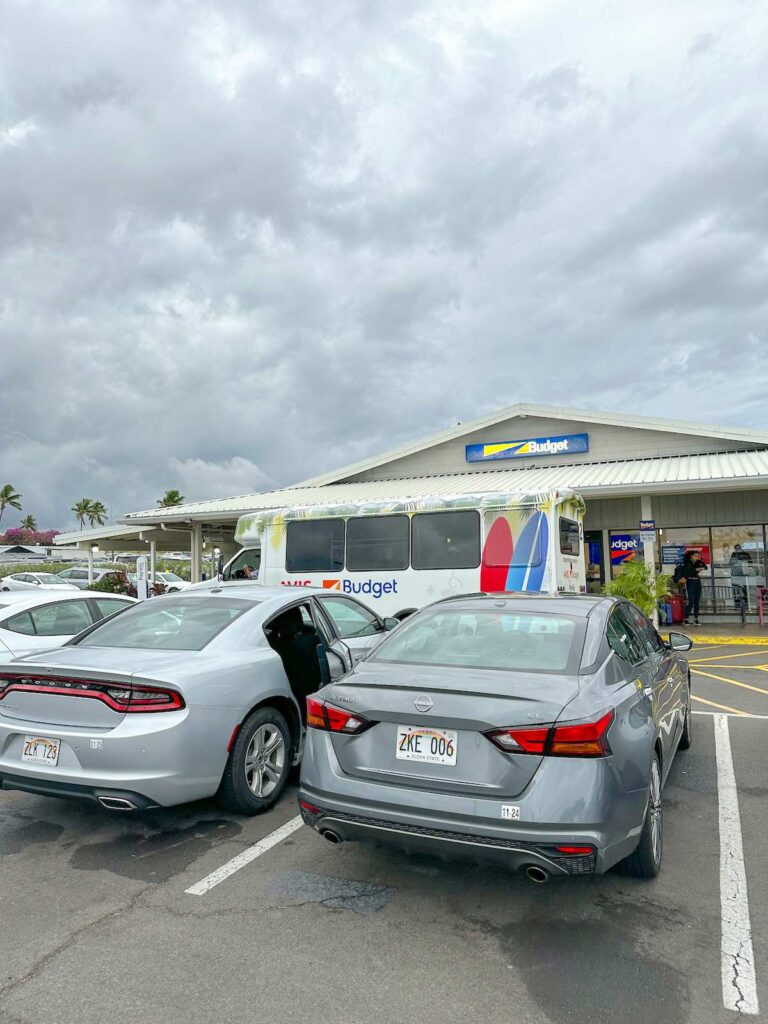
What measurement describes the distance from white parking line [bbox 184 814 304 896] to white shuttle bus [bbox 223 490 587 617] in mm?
7403

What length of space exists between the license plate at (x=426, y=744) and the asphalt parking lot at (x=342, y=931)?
762 millimetres

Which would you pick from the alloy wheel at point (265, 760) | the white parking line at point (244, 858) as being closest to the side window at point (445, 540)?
the alloy wheel at point (265, 760)

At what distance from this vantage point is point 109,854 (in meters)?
4.10

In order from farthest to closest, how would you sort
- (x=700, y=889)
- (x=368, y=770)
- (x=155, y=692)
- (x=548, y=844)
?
(x=155, y=692) → (x=700, y=889) → (x=368, y=770) → (x=548, y=844)

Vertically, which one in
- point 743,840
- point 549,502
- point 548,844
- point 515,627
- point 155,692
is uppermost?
point 549,502

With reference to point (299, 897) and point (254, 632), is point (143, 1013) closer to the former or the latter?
point (299, 897)

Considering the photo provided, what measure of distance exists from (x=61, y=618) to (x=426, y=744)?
19.4ft

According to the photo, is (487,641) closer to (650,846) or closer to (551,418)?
(650,846)

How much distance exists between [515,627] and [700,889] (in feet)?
5.27

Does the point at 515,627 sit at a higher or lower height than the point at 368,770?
higher

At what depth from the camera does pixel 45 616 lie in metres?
7.71

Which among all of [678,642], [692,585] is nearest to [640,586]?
[692,585]

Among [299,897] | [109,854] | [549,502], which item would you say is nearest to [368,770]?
[299,897]

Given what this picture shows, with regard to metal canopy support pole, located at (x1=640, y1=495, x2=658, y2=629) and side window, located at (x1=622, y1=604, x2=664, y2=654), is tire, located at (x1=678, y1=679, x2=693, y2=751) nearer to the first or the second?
side window, located at (x1=622, y1=604, x2=664, y2=654)
